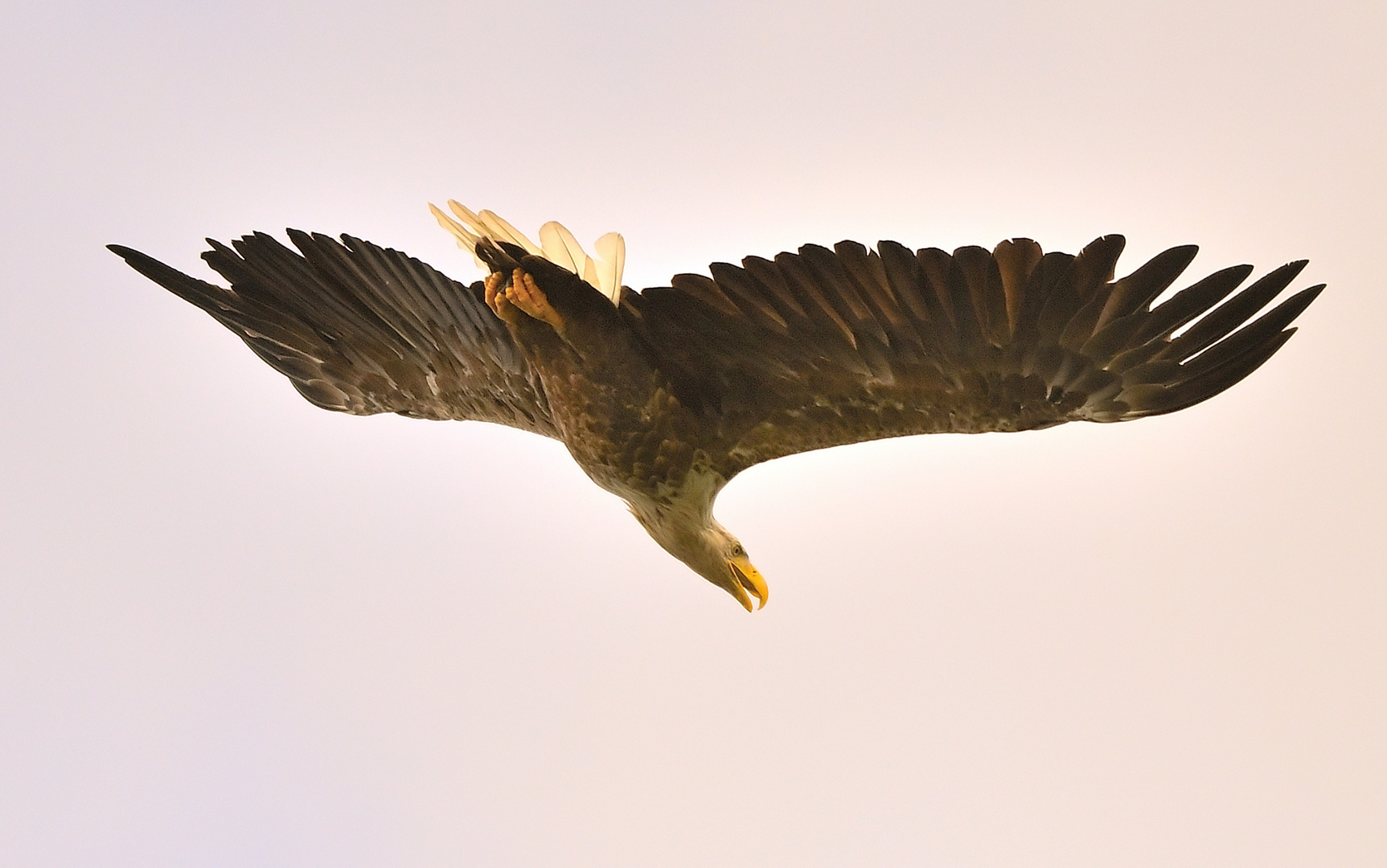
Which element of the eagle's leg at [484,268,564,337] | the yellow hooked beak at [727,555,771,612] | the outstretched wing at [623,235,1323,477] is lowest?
the yellow hooked beak at [727,555,771,612]

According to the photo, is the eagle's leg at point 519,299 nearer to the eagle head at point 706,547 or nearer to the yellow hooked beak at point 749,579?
the eagle head at point 706,547

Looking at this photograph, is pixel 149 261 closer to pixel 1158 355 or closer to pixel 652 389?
pixel 652 389

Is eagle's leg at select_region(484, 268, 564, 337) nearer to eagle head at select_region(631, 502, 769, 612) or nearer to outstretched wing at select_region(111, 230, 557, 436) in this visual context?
outstretched wing at select_region(111, 230, 557, 436)

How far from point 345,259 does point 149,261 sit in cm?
86

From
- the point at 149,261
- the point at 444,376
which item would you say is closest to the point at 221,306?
the point at 149,261

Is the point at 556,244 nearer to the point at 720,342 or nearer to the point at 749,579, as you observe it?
the point at 720,342

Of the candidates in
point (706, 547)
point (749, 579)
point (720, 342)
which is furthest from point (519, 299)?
point (749, 579)

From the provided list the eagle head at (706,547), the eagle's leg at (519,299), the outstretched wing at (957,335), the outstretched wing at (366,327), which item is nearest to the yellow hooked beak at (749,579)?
the eagle head at (706,547)

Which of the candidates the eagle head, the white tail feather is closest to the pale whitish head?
the white tail feather

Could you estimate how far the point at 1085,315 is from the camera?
5.23m

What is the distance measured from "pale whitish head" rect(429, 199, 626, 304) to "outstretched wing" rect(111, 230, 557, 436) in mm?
379

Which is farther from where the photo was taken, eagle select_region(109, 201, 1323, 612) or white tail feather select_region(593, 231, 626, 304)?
white tail feather select_region(593, 231, 626, 304)

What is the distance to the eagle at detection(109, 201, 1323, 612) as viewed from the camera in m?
5.20

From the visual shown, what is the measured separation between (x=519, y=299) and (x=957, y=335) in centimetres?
182
